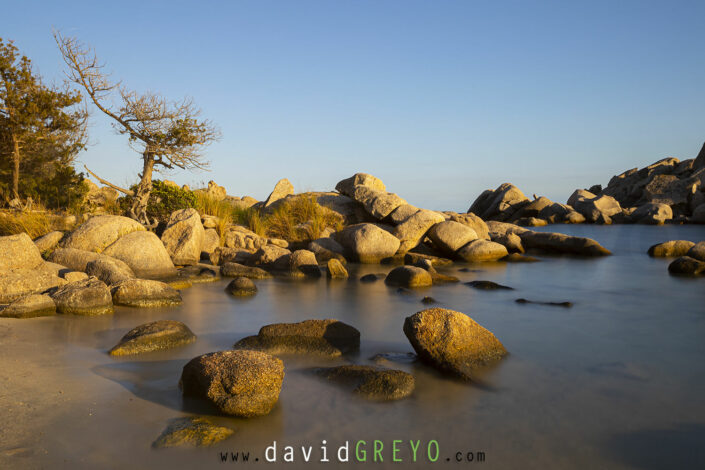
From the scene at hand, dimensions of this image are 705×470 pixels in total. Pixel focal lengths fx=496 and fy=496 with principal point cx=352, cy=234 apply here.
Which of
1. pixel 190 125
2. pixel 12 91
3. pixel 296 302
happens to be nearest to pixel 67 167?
pixel 12 91

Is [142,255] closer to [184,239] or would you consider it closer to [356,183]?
[184,239]

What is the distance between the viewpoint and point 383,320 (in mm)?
7754

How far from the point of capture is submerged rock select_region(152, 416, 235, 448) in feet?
11.5

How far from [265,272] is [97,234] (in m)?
4.10

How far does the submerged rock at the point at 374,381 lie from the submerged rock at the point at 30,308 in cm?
475

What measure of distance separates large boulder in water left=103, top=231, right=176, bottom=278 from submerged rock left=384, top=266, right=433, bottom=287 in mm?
5211

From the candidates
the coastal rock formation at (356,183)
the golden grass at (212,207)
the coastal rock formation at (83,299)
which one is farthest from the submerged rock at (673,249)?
the coastal rock formation at (83,299)

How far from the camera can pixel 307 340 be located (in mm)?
5895

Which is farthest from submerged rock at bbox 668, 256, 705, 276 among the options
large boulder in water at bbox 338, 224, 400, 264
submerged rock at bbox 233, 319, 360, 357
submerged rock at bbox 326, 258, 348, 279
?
submerged rock at bbox 233, 319, 360, 357

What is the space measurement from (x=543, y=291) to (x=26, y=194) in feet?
63.2

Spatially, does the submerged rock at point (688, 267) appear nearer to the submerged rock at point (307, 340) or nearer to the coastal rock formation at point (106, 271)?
the submerged rock at point (307, 340)

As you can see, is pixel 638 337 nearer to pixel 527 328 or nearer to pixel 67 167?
pixel 527 328

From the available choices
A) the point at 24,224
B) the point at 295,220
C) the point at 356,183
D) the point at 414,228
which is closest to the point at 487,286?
the point at 414,228

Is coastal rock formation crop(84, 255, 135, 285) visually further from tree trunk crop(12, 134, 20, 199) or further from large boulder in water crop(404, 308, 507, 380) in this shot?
tree trunk crop(12, 134, 20, 199)
